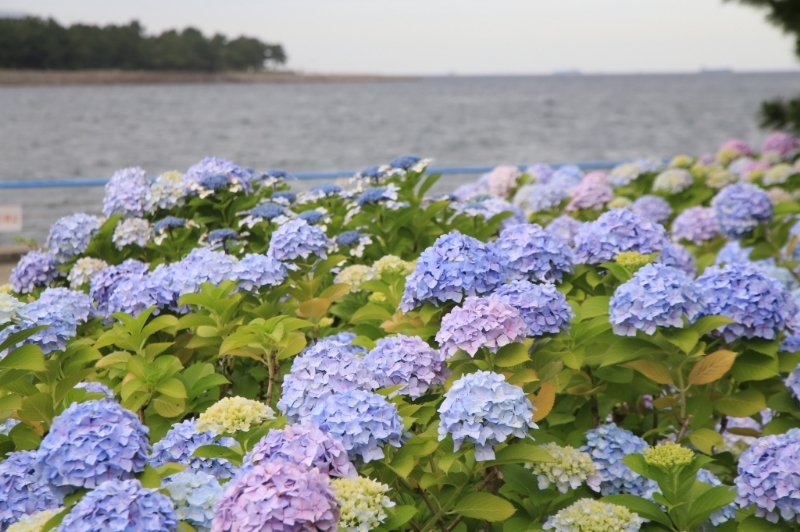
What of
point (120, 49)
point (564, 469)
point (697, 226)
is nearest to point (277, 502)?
point (564, 469)

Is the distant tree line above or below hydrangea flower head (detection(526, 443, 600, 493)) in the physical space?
above

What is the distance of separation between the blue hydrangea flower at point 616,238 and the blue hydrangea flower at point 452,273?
480 mm

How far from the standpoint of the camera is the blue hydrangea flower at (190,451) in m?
1.74

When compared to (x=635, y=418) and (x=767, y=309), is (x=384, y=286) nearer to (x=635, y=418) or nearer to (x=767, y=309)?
(x=635, y=418)

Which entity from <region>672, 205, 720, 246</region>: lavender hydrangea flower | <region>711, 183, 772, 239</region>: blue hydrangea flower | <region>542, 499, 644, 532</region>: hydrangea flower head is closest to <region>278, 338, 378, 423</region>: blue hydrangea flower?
<region>542, 499, 644, 532</region>: hydrangea flower head

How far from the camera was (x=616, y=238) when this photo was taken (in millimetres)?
2412

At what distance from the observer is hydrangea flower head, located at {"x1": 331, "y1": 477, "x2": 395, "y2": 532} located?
1.42 m

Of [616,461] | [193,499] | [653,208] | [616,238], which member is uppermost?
[616,238]

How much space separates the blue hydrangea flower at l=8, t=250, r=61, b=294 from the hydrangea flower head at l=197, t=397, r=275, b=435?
1.72 m

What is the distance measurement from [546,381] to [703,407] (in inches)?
21.9

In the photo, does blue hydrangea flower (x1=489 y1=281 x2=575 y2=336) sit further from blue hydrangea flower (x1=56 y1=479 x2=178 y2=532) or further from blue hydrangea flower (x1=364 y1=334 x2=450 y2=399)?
blue hydrangea flower (x1=56 y1=479 x2=178 y2=532)

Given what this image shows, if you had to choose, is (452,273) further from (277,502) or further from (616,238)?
(277,502)

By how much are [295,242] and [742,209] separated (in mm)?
2513

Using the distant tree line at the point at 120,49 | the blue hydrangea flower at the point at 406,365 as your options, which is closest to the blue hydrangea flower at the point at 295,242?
the blue hydrangea flower at the point at 406,365
